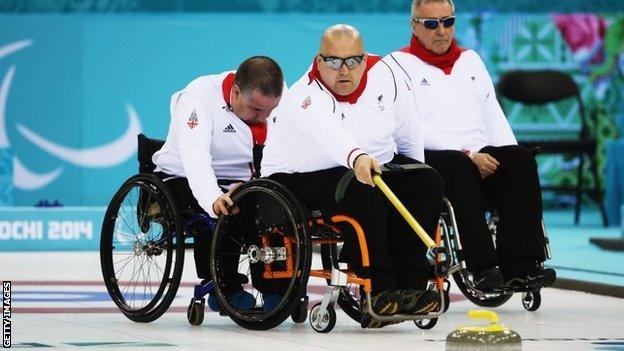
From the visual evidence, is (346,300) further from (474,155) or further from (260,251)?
(474,155)

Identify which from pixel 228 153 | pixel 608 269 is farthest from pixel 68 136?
pixel 228 153

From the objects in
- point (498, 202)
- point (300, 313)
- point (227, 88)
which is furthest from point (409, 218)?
point (498, 202)

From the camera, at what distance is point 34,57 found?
12195 millimetres

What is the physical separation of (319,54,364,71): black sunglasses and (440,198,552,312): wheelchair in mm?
865

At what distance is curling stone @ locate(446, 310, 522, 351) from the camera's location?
15.9 ft

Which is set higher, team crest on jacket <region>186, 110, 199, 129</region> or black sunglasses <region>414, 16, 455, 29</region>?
black sunglasses <region>414, 16, 455, 29</region>

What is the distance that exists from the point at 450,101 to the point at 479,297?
2.93 ft

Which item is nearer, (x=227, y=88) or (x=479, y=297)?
(x=227, y=88)

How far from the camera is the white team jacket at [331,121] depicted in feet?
20.2

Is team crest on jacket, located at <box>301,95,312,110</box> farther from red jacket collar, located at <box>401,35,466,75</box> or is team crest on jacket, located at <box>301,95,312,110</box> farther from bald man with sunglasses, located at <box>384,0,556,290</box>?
red jacket collar, located at <box>401,35,466,75</box>

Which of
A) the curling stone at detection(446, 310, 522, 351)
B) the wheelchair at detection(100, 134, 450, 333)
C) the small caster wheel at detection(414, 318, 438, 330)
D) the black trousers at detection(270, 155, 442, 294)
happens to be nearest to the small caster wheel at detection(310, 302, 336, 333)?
the wheelchair at detection(100, 134, 450, 333)

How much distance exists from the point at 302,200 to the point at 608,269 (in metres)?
3.38

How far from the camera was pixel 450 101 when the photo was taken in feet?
23.4

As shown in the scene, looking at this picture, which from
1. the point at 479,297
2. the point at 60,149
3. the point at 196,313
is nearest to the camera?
the point at 196,313
